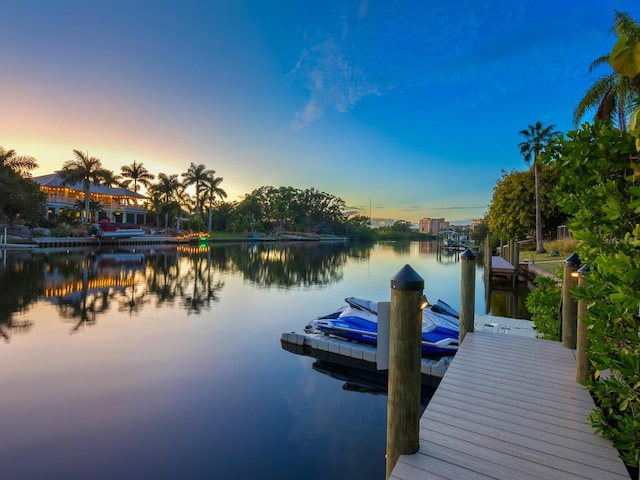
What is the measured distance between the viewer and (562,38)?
55.7 ft

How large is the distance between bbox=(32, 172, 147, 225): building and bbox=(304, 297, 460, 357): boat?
52.3 m

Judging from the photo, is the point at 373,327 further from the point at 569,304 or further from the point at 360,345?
the point at 569,304

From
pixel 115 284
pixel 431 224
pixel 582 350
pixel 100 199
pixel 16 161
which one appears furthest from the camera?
pixel 431 224

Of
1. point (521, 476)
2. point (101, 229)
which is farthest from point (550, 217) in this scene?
point (101, 229)

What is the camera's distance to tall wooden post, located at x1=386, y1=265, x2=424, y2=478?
2.25 meters

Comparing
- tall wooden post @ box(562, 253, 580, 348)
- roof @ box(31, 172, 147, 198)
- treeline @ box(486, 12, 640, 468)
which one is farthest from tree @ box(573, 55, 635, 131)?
roof @ box(31, 172, 147, 198)

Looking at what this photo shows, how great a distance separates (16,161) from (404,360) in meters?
Answer: 49.2

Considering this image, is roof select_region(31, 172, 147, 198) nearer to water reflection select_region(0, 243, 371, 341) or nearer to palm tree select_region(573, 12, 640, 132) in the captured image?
water reflection select_region(0, 243, 371, 341)

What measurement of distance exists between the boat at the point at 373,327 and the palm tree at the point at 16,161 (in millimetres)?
44587

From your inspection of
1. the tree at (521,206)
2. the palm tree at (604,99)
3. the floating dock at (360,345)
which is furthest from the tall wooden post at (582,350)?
the tree at (521,206)

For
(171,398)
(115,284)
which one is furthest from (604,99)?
(115,284)

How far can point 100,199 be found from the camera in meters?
54.9

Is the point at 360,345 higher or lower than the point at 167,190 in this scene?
lower

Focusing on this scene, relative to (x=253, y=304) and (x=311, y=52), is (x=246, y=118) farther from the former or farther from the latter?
(x=253, y=304)
